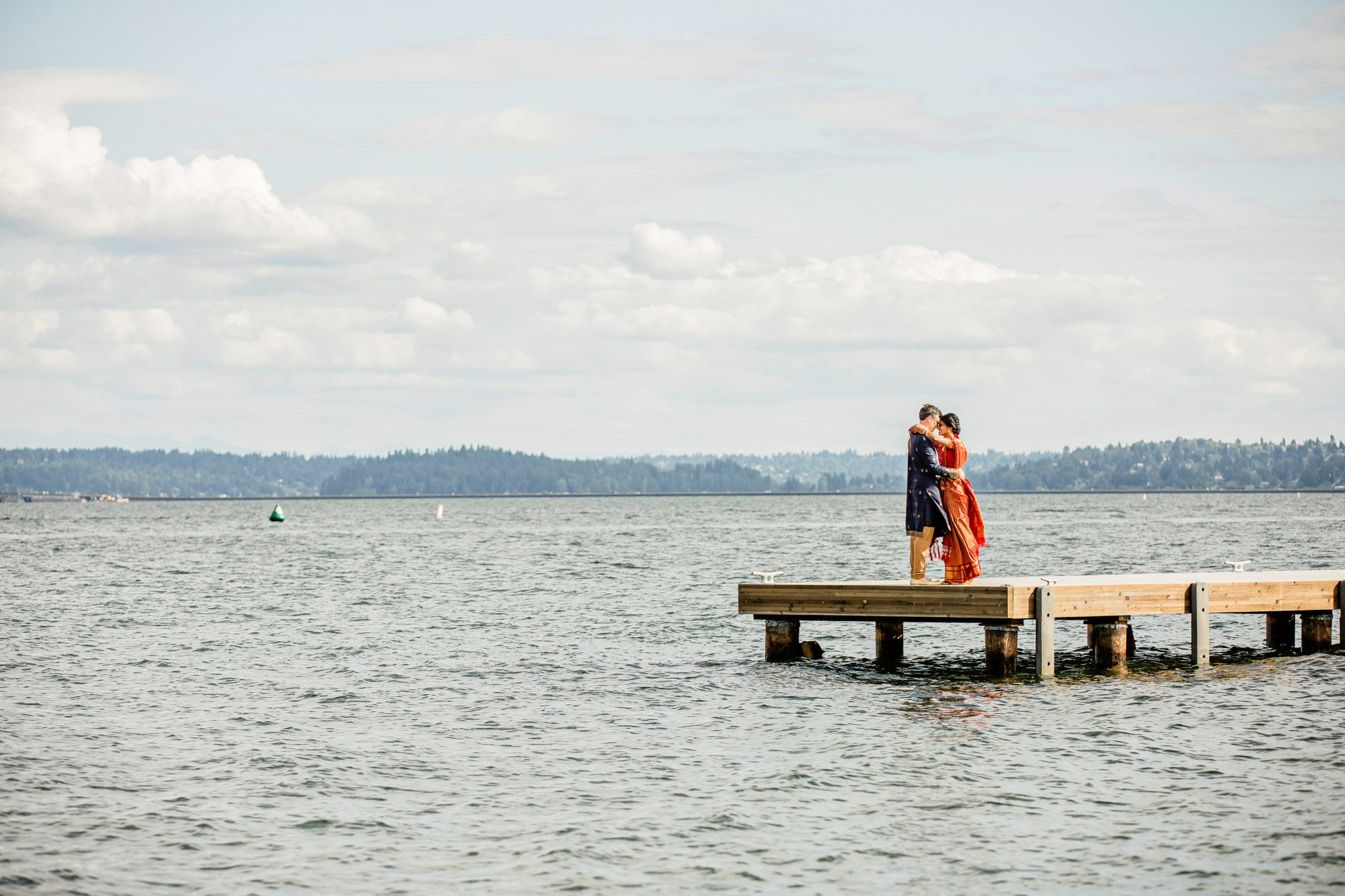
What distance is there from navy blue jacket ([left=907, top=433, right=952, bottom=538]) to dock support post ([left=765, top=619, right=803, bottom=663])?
11.4ft

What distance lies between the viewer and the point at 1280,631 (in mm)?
23172

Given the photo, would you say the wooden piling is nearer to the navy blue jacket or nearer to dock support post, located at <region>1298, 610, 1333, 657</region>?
dock support post, located at <region>1298, 610, 1333, 657</region>

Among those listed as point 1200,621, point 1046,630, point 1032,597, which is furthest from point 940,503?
point 1200,621

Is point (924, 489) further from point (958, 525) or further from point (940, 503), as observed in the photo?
point (958, 525)

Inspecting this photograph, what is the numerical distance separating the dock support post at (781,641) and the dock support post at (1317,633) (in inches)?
341

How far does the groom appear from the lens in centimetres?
1870

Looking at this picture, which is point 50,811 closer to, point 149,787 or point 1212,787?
point 149,787

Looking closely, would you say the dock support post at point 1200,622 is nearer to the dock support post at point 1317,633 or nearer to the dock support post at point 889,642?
the dock support post at point 1317,633

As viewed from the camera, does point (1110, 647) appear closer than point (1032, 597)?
No

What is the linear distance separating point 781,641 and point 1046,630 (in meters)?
4.75

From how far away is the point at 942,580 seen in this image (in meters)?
20.2

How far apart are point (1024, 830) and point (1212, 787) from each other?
8.51 ft

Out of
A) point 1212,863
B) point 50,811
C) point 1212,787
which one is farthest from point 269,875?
point 1212,787

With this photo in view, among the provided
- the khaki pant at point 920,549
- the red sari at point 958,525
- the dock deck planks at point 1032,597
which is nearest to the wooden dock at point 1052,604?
the dock deck planks at point 1032,597
